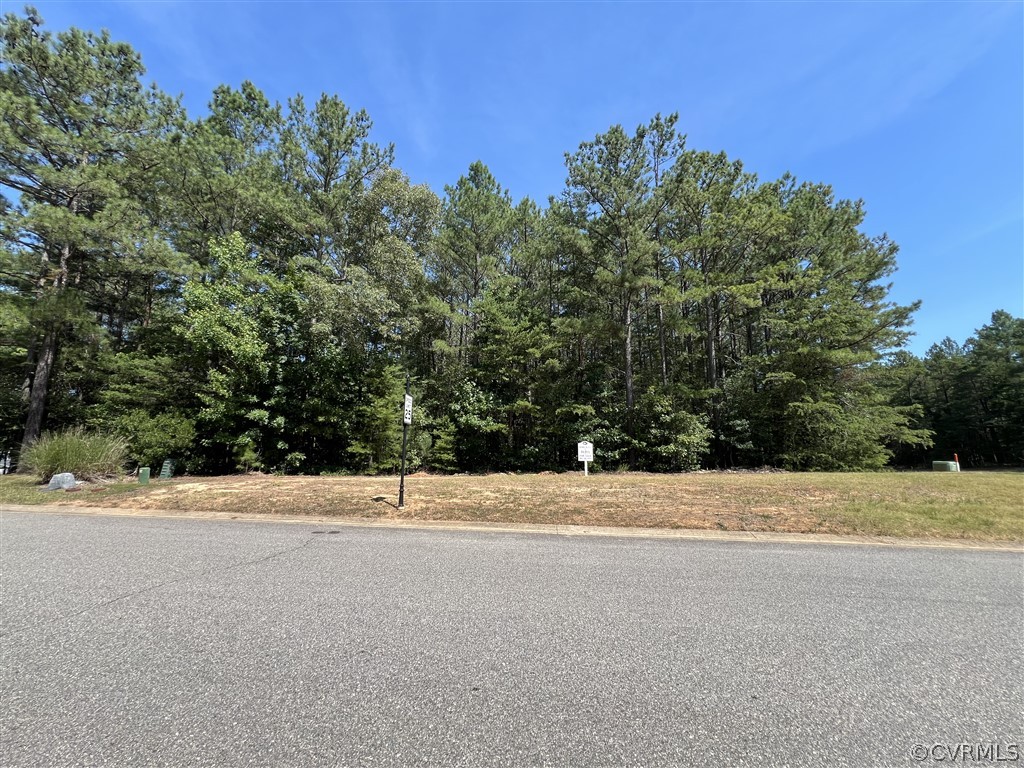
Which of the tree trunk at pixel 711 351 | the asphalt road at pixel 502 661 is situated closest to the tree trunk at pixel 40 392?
the asphalt road at pixel 502 661

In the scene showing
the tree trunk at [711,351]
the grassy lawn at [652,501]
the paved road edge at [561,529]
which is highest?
the tree trunk at [711,351]

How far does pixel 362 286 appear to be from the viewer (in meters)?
18.7

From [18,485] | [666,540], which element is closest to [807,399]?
[666,540]

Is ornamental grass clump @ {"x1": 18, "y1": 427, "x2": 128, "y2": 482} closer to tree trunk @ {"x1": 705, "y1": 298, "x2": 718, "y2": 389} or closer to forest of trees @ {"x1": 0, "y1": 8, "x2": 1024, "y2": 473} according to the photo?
forest of trees @ {"x1": 0, "y1": 8, "x2": 1024, "y2": 473}

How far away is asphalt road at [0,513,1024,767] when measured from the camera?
87.7 inches

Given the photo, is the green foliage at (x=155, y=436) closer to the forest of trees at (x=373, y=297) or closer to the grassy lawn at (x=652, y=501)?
the forest of trees at (x=373, y=297)

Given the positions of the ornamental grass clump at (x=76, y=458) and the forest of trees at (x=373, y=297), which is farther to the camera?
the forest of trees at (x=373, y=297)

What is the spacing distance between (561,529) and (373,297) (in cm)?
1380

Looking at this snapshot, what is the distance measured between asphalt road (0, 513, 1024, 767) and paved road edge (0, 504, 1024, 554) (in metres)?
1.33

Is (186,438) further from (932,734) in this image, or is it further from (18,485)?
(932,734)

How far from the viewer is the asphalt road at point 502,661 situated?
223cm

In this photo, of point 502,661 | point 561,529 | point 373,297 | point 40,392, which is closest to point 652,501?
point 561,529

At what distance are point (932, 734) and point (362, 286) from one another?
1927 cm

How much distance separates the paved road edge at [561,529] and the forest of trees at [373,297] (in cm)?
815
